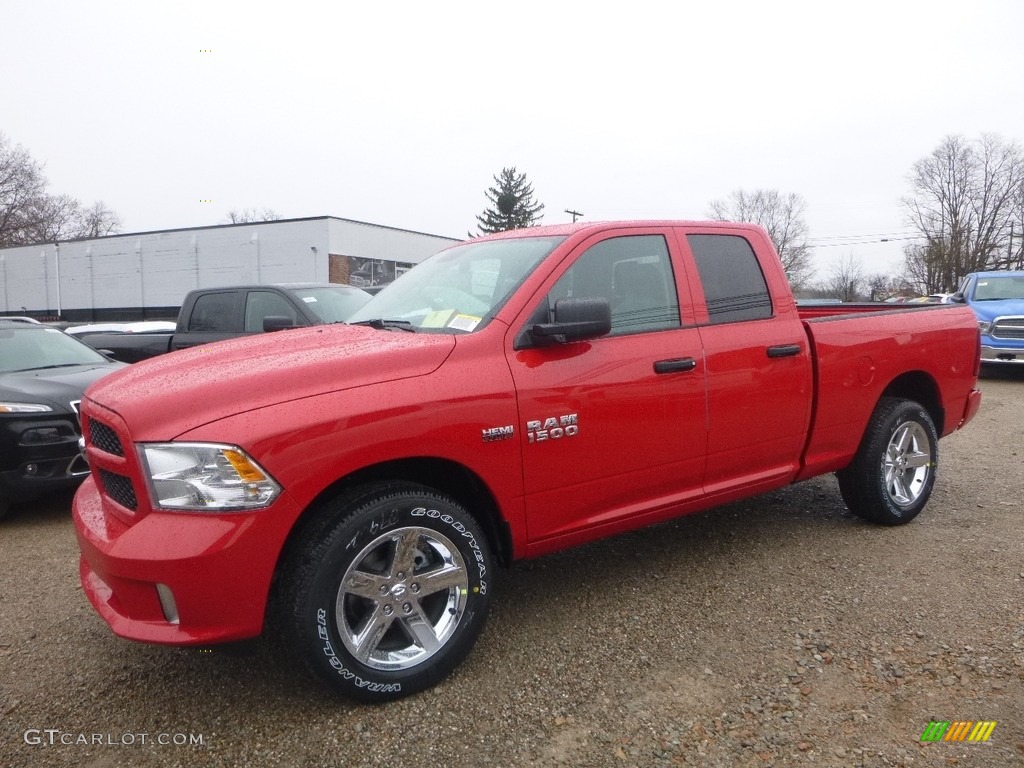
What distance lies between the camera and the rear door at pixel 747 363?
3.57 meters

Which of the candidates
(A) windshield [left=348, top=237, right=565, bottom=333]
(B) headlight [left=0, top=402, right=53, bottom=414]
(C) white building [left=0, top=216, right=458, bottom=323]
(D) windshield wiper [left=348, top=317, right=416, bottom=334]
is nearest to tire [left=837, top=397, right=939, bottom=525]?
(A) windshield [left=348, top=237, right=565, bottom=333]

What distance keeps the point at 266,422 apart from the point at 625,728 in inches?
64.1

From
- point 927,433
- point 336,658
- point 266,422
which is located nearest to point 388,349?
point 266,422

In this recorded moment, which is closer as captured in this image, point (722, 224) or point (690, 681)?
point (690, 681)

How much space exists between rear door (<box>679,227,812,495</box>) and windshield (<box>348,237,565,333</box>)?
3.02 ft

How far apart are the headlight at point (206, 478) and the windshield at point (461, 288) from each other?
1065mm

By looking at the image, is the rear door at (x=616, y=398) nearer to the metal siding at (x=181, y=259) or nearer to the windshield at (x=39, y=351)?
the windshield at (x=39, y=351)

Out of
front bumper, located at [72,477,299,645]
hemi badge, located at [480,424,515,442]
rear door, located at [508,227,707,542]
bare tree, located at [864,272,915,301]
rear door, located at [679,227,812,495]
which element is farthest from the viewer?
bare tree, located at [864,272,915,301]

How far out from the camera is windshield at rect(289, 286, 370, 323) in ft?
25.2

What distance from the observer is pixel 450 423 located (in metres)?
2.70

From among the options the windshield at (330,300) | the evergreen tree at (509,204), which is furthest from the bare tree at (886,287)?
→ the windshield at (330,300)

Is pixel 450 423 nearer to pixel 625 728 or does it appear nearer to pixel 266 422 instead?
pixel 266 422

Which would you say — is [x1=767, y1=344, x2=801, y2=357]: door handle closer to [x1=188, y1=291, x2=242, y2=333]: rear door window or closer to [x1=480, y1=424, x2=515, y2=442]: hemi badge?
[x1=480, y1=424, x2=515, y2=442]: hemi badge

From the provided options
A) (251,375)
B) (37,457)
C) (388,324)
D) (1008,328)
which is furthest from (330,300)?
(1008,328)
